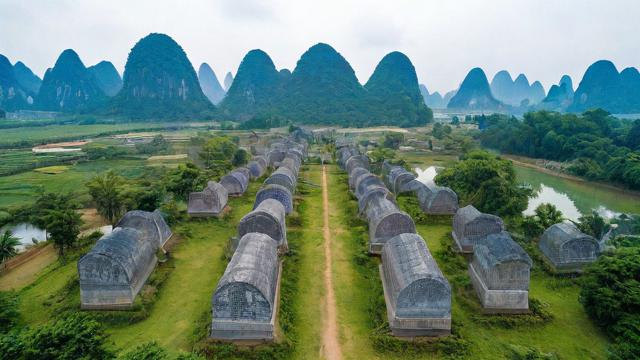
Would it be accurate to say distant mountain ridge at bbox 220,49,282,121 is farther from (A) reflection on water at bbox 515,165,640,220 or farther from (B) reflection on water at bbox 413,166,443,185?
(A) reflection on water at bbox 515,165,640,220

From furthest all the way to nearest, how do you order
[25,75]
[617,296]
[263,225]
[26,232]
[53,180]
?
[25,75]
[53,180]
[26,232]
[263,225]
[617,296]

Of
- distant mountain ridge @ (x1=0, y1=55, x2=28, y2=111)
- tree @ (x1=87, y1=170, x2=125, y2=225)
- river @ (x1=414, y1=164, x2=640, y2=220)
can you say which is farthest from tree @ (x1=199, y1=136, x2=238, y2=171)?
distant mountain ridge @ (x1=0, y1=55, x2=28, y2=111)

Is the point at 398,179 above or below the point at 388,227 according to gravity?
above

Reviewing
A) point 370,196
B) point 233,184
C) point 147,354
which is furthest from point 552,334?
point 233,184

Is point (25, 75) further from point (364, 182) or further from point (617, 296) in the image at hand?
point (617, 296)

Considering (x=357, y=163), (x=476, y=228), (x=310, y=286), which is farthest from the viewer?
(x=357, y=163)

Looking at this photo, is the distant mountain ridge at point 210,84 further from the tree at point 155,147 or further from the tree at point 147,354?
the tree at point 147,354
